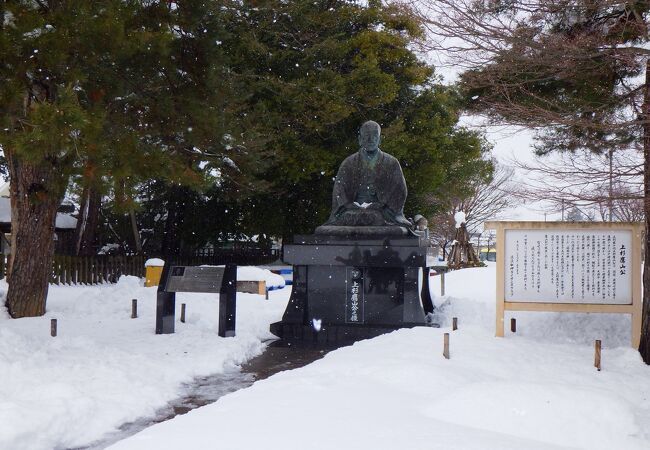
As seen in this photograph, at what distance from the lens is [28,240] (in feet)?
34.3

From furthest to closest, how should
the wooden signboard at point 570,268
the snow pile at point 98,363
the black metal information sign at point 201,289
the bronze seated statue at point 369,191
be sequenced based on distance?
the bronze seated statue at point 369,191
the black metal information sign at point 201,289
the wooden signboard at point 570,268
the snow pile at point 98,363

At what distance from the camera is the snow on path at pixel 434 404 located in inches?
161

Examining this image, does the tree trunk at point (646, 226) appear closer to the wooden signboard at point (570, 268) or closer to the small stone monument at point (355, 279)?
the wooden signboard at point (570, 268)

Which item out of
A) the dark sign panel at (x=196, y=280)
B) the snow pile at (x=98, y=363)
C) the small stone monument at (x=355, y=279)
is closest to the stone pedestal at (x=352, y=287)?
the small stone monument at (x=355, y=279)

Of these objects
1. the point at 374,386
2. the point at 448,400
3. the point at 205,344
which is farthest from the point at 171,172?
the point at 448,400

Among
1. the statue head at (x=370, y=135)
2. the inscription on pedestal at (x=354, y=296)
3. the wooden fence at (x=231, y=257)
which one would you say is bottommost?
the inscription on pedestal at (x=354, y=296)

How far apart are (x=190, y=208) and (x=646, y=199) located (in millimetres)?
20229

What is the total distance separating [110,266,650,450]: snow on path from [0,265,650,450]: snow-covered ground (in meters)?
0.01

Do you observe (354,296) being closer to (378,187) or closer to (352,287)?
(352,287)

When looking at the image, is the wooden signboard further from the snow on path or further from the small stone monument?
the small stone monument

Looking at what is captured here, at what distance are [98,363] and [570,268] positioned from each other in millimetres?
5524

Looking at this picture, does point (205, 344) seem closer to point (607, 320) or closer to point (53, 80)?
point (53, 80)

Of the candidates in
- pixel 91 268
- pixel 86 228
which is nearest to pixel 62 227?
pixel 86 228

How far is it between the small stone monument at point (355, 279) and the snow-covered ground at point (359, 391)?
0.81 meters
